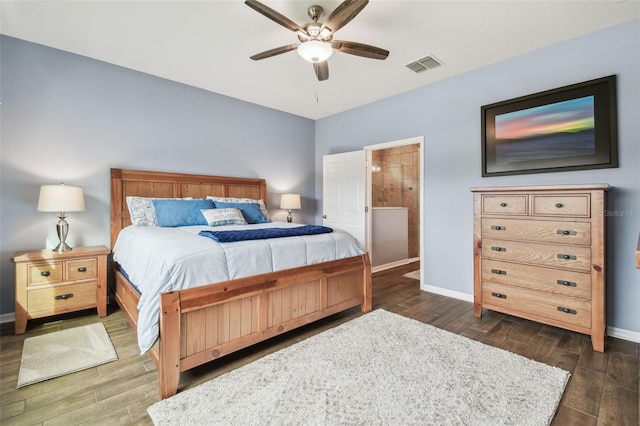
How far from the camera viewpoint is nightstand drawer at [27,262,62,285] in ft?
8.18

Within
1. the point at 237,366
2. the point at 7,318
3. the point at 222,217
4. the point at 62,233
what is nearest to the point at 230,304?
the point at 237,366

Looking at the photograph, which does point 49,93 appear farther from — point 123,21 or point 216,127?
point 216,127

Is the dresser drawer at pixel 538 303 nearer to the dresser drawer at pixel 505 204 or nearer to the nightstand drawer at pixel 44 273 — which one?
the dresser drawer at pixel 505 204

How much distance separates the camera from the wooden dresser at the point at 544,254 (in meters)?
2.20

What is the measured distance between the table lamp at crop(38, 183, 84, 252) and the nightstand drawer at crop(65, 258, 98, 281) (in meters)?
0.20

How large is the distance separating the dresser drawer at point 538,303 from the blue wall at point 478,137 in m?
0.49

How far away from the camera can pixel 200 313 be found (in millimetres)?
1822

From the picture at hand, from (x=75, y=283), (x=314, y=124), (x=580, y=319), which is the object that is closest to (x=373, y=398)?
(x=580, y=319)

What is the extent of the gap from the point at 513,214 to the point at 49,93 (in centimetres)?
466

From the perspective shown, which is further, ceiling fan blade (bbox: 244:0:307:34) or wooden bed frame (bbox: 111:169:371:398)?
ceiling fan blade (bbox: 244:0:307:34)

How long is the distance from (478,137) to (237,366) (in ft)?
10.9

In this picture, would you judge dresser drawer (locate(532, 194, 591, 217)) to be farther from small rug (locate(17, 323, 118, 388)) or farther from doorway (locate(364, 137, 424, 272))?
small rug (locate(17, 323, 118, 388))

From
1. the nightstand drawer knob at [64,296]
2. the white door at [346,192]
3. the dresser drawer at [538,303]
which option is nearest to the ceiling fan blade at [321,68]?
the white door at [346,192]

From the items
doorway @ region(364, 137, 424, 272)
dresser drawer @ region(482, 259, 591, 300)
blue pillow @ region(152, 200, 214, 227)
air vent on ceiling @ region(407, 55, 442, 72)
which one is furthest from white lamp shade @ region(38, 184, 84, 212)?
dresser drawer @ region(482, 259, 591, 300)
